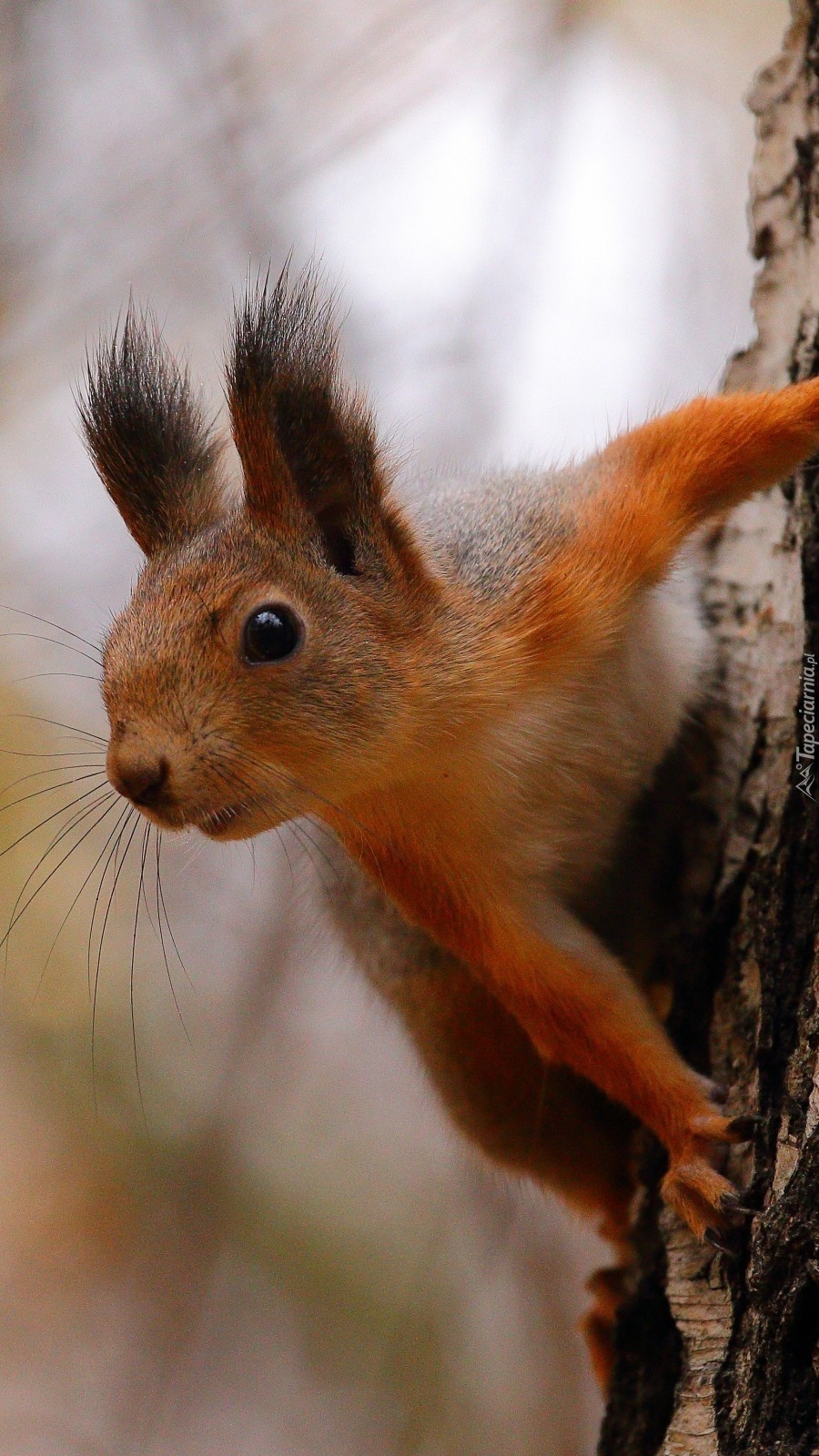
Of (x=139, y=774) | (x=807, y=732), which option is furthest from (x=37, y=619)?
(x=807, y=732)

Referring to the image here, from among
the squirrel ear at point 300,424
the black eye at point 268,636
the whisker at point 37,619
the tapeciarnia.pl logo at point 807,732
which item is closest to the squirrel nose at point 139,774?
the black eye at point 268,636

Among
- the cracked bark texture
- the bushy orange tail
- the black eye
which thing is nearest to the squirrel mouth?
the black eye

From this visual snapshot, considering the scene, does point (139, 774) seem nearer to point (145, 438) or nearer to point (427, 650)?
point (427, 650)

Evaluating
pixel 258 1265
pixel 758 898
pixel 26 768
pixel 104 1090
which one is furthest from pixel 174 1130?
pixel 758 898

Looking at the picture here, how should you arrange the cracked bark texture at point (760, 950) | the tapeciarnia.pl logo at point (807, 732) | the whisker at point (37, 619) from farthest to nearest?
the whisker at point (37, 619), the tapeciarnia.pl logo at point (807, 732), the cracked bark texture at point (760, 950)

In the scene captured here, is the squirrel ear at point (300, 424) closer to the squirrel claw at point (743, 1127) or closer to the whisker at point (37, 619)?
the whisker at point (37, 619)

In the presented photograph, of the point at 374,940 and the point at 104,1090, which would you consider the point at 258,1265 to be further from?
the point at 374,940
